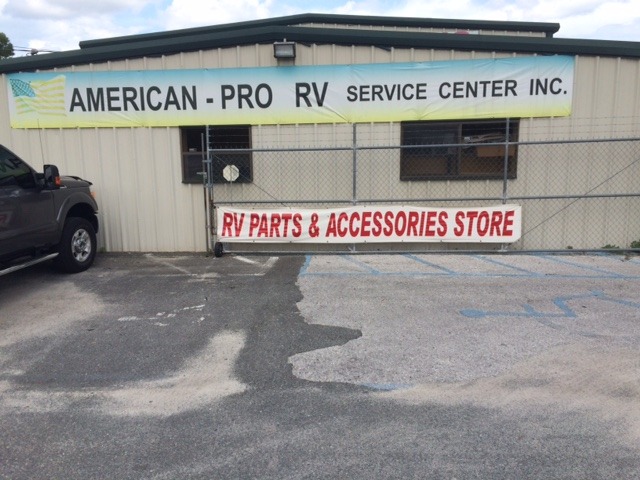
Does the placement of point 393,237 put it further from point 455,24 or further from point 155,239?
point 455,24

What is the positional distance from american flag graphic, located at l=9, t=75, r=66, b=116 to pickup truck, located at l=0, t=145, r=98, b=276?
5.26 feet

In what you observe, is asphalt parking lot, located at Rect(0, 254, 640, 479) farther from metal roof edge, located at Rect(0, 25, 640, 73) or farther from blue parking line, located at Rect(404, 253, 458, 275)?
metal roof edge, located at Rect(0, 25, 640, 73)

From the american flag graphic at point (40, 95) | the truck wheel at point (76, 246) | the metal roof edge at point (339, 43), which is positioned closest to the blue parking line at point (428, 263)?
the metal roof edge at point (339, 43)

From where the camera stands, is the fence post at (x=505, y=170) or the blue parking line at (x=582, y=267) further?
the fence post at (x=505, y=170)

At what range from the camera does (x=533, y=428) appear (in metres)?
3.43

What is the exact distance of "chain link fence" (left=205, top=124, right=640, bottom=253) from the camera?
28.4ft

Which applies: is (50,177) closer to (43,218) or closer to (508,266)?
(43,218)

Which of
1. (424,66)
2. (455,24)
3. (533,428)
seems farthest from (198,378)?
(455,24)

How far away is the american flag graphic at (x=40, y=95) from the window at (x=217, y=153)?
2.20 metres

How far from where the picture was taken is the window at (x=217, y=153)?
29.7ft

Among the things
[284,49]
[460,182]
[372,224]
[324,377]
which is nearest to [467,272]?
[372,224]

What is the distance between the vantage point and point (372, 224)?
8586 millimetres

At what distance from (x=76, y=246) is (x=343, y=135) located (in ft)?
15.3

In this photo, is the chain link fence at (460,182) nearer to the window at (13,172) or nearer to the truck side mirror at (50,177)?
the truck side mirror at (50,177)
